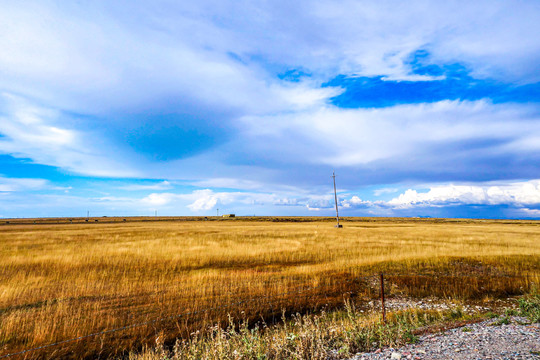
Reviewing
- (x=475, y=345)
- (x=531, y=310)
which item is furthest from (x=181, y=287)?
(x=531, y=310)

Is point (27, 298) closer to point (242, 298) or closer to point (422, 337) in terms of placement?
point (242, 298)

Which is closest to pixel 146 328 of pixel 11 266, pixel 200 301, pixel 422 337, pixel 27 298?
pixel 200 301

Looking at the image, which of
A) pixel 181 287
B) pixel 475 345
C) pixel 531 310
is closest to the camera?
pixel 475 345

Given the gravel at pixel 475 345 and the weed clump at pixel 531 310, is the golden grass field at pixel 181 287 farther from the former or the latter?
the gravel at pixel 475 345

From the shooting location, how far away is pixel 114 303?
10.8 metres

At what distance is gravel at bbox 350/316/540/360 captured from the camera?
548 cm

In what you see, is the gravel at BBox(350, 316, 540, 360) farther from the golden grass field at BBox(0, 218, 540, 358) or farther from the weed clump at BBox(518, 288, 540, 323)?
the golden grass field at BBox(0, 218, 540, 358)

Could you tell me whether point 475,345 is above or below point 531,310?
above

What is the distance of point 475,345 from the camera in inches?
234

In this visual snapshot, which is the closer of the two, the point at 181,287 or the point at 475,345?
the point at 475,345

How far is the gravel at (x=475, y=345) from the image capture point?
216 inches

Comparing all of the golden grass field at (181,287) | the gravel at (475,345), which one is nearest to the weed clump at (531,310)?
the gravel at (475,345)

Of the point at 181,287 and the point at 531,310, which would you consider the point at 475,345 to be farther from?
the point at 181,287

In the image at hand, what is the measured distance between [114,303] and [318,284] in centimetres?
861
